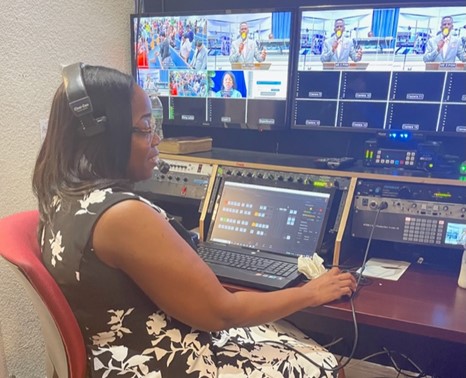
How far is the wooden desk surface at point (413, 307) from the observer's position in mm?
1024

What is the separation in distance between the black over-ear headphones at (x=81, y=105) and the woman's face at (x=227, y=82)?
0.89m

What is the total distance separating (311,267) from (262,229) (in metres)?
0.25

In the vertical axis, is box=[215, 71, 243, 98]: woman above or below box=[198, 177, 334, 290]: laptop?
above

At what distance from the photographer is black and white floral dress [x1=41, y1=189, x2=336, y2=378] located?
870mm

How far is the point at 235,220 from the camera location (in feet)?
4.91

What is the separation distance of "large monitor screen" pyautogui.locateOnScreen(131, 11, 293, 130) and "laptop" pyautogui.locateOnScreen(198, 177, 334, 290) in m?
0.35

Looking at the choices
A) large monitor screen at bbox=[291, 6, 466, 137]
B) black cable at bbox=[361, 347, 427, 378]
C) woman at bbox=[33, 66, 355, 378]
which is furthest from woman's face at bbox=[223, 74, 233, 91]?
black cable at bbox=[361, 347, 427, 378]

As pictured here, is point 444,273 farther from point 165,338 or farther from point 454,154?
point 165,338

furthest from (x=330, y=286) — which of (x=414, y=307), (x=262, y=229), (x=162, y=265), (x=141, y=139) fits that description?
(x=141, y=139)

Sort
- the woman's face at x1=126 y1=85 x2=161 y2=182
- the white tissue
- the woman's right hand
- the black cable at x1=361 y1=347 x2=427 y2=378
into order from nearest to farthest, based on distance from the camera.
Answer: the woman's face at x1=126 y1=85 x2=161 y2=182 < the woman's right hand < the white tissue < the black cable at x1=361 y1=347 x2=427 y2=378

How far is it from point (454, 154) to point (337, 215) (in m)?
0.56

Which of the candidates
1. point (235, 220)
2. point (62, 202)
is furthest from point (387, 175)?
point (62, 202)

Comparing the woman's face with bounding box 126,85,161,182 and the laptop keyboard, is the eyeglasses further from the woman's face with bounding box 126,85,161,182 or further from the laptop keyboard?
the laptop keyboard

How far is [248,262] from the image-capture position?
1322mm
